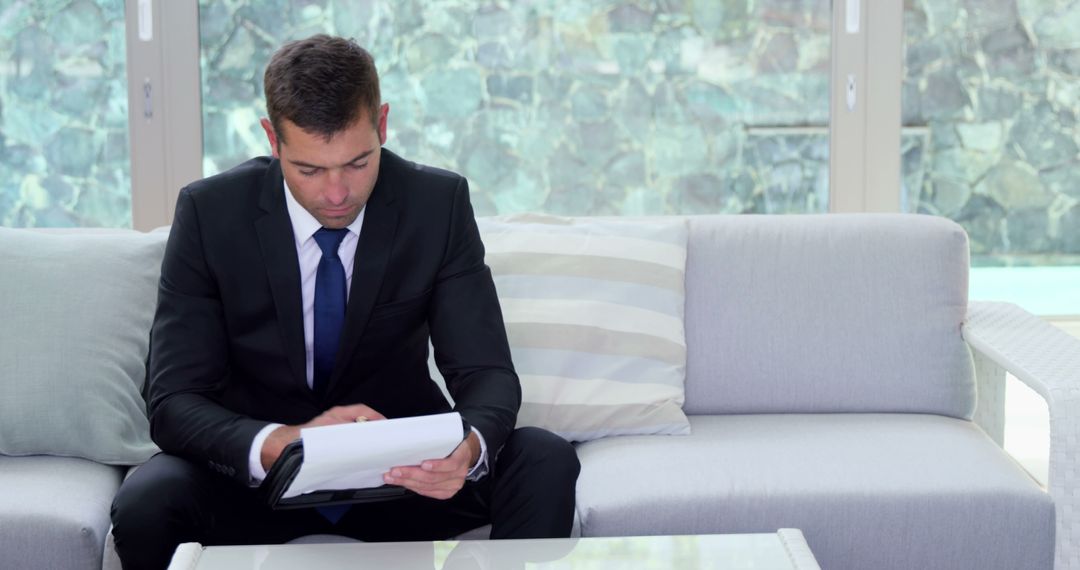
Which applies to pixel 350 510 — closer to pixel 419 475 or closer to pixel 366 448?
pixel 419 475

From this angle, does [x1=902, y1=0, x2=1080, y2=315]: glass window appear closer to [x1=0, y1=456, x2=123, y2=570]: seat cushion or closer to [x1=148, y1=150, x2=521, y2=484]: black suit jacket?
[x1=148, y1=150, x2=521, y2=484]: black suit jacket

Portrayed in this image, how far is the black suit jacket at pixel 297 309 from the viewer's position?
1.98 metres

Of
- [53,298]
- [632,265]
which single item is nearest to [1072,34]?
[632,265]

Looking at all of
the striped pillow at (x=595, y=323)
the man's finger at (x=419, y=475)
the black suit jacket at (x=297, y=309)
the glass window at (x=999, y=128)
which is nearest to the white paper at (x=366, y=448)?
the man's finger at (x=419, y=475)

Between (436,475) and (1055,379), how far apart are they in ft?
3.45

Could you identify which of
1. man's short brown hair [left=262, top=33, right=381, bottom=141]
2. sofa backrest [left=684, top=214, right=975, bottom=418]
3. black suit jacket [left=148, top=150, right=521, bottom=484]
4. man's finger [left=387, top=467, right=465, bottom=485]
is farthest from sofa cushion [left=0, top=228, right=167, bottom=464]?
sofa backrest [left=684, top=214, right=975, bottom=418]

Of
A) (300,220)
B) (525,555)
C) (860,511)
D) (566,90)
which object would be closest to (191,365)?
(300,220)

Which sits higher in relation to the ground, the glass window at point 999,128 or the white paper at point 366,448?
the glass window at point 999,128

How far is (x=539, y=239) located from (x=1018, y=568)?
1.07 m

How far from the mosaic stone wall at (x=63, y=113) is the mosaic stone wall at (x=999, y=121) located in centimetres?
274

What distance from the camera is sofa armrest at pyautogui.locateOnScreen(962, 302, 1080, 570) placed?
202cm

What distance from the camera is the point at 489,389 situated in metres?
1.97

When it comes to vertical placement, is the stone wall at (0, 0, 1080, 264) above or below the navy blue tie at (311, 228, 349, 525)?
above

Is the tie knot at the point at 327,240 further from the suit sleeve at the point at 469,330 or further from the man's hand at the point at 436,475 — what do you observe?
the man's hand at the point at 436,475
